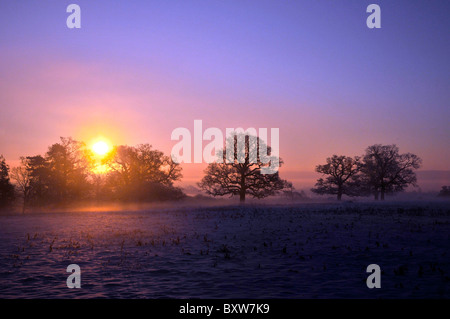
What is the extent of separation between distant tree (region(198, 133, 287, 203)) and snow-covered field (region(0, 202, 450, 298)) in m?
28.8

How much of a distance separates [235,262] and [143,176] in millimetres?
46769

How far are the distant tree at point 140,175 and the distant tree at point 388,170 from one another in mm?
37390

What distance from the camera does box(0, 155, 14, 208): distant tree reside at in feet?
170

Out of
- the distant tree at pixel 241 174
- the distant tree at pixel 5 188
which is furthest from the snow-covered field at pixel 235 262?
the distant tree at pixel 5 188

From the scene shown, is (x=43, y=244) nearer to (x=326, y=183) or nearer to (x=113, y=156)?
(x=113, y=156)

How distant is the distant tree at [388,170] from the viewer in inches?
2470

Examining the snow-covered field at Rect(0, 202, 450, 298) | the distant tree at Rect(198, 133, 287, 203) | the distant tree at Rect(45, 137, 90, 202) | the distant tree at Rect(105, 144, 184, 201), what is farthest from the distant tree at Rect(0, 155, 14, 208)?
the snow-covered field at Rect(0, 202, 450, 298)

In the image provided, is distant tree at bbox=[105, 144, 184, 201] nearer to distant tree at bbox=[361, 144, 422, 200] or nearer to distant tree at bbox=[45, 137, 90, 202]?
distant tree at bbox=[45, 137, 90, 202]

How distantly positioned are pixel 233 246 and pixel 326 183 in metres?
54.8

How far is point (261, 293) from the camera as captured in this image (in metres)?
8.52

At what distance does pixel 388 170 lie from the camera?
208ft

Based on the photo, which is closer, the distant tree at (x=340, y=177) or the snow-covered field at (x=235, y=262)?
the snow-covered field at (x=235, y=262)

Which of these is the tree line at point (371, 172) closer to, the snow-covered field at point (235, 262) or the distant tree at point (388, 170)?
the distant tree at point (388, 170)
